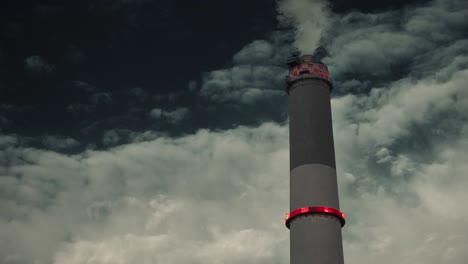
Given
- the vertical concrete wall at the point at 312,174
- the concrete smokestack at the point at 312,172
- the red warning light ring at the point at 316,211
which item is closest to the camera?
the vertical concrete wall at the point at 312,174

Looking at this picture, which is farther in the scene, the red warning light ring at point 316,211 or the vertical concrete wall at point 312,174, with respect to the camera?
the red warning light ring at point 316,211

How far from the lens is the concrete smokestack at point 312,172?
202ft

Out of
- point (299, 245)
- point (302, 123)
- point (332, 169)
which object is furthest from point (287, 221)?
point (302, 123)

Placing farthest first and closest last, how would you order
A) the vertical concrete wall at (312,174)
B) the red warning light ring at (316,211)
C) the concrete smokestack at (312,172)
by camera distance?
the red warning light ring at (316,211) < the concrete smokestack at (312,172) < the vertical concrete wall at (312,174)

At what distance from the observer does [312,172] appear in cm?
6519

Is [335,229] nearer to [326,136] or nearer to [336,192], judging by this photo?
[336,192]

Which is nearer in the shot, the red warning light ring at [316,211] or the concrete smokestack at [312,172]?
the concrete smokestack at [312,172]

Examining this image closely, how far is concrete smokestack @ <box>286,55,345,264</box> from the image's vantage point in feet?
202

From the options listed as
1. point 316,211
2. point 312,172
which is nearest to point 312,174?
point 312,172

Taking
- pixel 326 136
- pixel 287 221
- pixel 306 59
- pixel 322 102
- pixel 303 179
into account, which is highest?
pixel 306 59

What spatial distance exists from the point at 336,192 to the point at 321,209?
4.04 m

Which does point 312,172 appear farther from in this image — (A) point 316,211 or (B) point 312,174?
(A) point 316,211

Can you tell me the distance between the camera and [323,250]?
199 ft

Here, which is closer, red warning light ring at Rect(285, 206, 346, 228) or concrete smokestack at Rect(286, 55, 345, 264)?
concrete smokestack at Rect(286, 55, 345, 264)
